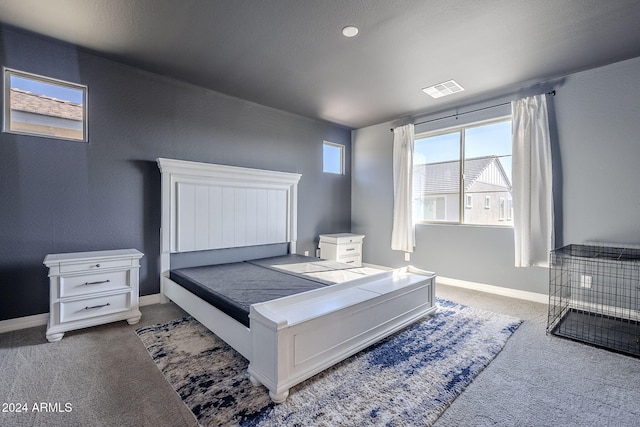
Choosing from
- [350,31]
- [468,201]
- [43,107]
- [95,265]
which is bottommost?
[95,265]

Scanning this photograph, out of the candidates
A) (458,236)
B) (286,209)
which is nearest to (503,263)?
(458,236)

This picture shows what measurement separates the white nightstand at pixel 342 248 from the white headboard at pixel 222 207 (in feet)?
1.97

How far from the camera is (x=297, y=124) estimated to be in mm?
4480

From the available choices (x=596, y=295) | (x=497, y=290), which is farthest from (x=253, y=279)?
(x=596, y=295)

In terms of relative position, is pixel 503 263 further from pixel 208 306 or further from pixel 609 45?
pixel 208 306

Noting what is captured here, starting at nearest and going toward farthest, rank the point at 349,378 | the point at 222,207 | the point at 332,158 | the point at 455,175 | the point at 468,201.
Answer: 1. the point at 349,378
2. the point at 222,207
3. the point at 468,201
4. the point at 455,175
5. the point at 332,158

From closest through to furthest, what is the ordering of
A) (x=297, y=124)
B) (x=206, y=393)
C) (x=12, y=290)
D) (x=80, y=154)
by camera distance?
(x=206, y=393) < (x=12, y=290) < (x=80, y=154) < (x=297, y=124)

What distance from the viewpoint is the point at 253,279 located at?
8.63ft

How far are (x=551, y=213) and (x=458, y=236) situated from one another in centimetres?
108

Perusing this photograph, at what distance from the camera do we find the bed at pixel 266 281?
1.69 meters

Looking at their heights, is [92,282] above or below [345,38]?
below

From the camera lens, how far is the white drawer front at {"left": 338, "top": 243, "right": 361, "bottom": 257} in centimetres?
445

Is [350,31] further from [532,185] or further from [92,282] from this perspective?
[92,282]

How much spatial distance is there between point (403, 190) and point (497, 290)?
1.83m
